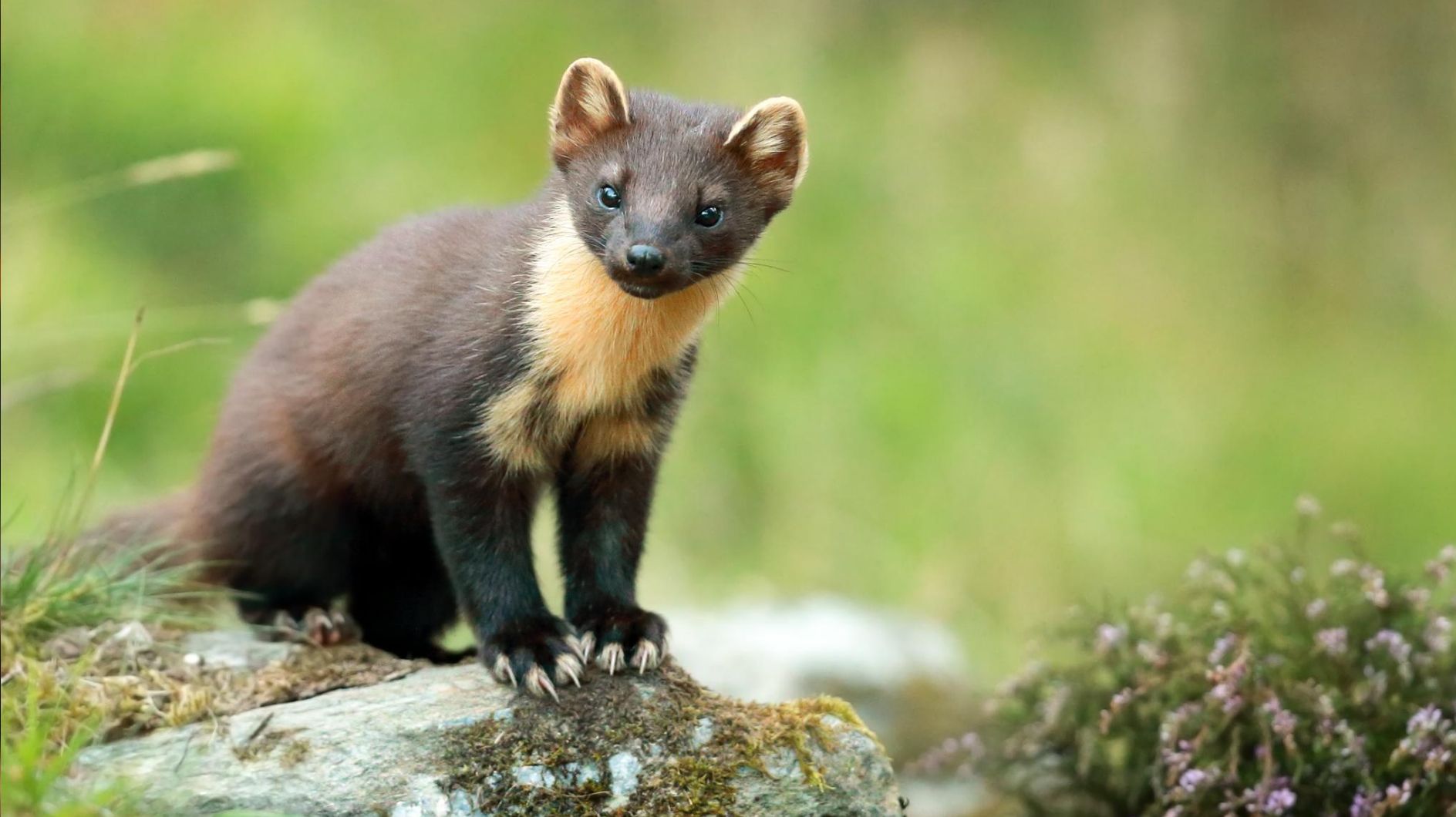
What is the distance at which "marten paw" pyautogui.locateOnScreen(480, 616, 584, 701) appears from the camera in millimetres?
5254

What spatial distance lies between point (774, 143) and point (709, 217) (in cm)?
38

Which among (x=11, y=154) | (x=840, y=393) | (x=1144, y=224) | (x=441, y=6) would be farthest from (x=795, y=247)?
(x=11, y=154)

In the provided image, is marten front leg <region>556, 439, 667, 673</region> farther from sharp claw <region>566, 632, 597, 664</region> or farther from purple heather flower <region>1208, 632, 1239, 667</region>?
purple heather flower <region>1208, 632, 1239, 667</region>

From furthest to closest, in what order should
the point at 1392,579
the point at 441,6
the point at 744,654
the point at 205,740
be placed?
the point at 441,6 → the point at 744,654 → the point at 1392,579 → the point at 205,740

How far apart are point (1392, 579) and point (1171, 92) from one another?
7464mm

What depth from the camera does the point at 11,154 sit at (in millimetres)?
11992

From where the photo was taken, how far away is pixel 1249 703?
19.6 feet

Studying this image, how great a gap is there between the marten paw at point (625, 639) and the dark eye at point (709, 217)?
1.30 m

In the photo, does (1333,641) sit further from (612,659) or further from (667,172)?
(667,172)

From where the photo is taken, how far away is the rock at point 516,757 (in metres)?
4.81

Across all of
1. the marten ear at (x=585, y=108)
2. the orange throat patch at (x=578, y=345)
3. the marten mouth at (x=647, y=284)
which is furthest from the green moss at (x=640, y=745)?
the marten ear at (x=585, y=108)

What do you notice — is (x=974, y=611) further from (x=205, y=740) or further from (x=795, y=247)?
(x=205, y=740)

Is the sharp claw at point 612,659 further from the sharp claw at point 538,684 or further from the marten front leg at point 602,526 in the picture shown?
the marten front leg at point 602,526

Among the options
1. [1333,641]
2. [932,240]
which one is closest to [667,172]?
[1333,641]
